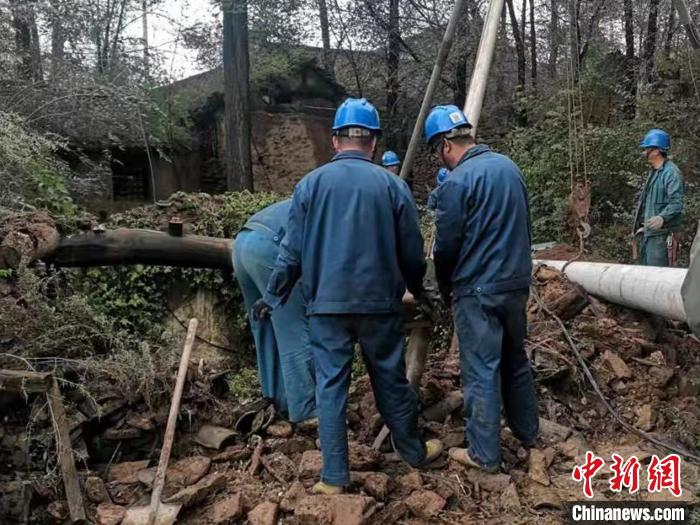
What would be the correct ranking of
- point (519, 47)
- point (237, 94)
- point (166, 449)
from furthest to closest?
point (519, 47) < point (237, 94) < point (166, 449)

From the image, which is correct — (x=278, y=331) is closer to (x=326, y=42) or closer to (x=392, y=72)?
(x=392, y=72)

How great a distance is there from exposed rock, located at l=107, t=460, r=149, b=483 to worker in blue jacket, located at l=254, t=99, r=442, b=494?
1.16m

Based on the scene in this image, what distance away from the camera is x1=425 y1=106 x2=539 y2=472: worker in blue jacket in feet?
9.86

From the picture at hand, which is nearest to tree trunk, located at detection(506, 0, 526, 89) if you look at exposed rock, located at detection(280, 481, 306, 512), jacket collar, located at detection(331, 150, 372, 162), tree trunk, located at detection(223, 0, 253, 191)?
tree trunk, located at detection(223, 0, 253, 191)

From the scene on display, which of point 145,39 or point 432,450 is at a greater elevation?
point 145,39

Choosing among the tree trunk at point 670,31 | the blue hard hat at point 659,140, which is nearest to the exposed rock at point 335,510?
the blue hard hat at point 659,140

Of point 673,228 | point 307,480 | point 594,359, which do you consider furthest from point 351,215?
point 673,228

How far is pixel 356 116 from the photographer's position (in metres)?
3.08

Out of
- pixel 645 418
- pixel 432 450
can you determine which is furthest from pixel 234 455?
pixel 645 418

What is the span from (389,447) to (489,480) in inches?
24.4

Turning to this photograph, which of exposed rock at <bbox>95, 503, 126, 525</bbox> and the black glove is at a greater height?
the black glove

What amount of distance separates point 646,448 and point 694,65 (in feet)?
22.7

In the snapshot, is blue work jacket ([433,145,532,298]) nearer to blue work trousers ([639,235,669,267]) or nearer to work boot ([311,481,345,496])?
work boot ([311,481,345,496])

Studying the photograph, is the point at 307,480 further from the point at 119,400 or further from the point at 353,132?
the point at 353,132
